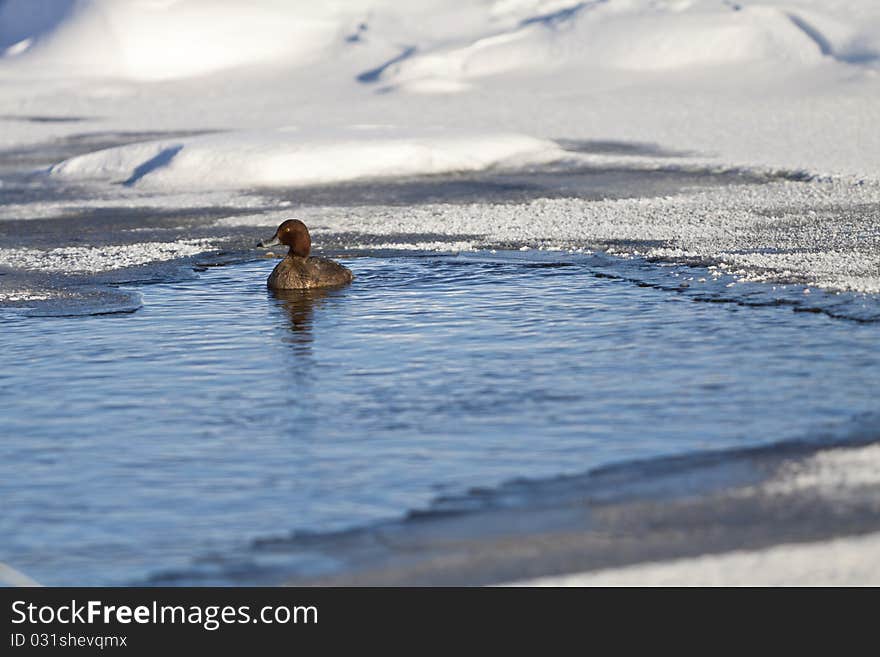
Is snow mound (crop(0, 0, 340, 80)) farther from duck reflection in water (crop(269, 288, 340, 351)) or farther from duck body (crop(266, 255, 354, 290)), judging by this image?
duck reflection in water (crop(269, 288, 340, 351))

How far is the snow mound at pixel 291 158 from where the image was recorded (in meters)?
17.3

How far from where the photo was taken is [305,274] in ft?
34.8

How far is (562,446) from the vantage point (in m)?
6.55

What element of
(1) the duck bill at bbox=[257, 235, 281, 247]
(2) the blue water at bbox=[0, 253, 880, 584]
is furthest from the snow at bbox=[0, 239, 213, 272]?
(2) the blue water at bbox=[0, 253, 880, 584]

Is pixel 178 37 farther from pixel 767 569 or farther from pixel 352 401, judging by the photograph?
pixel 767 569

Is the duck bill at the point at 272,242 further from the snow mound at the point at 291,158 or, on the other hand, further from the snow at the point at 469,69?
the snow at the point at 469,69

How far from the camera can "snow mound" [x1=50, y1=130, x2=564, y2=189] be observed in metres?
17.3

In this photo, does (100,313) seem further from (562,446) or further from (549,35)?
(549,35)

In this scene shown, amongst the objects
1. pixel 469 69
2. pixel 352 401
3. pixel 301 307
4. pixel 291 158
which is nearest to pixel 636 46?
pixel 469 69

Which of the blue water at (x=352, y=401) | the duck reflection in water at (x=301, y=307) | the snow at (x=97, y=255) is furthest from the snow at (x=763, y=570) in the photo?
the snow at (x=97, y=255)

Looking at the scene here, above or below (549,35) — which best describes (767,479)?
below

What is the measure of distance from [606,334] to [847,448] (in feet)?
8.55
